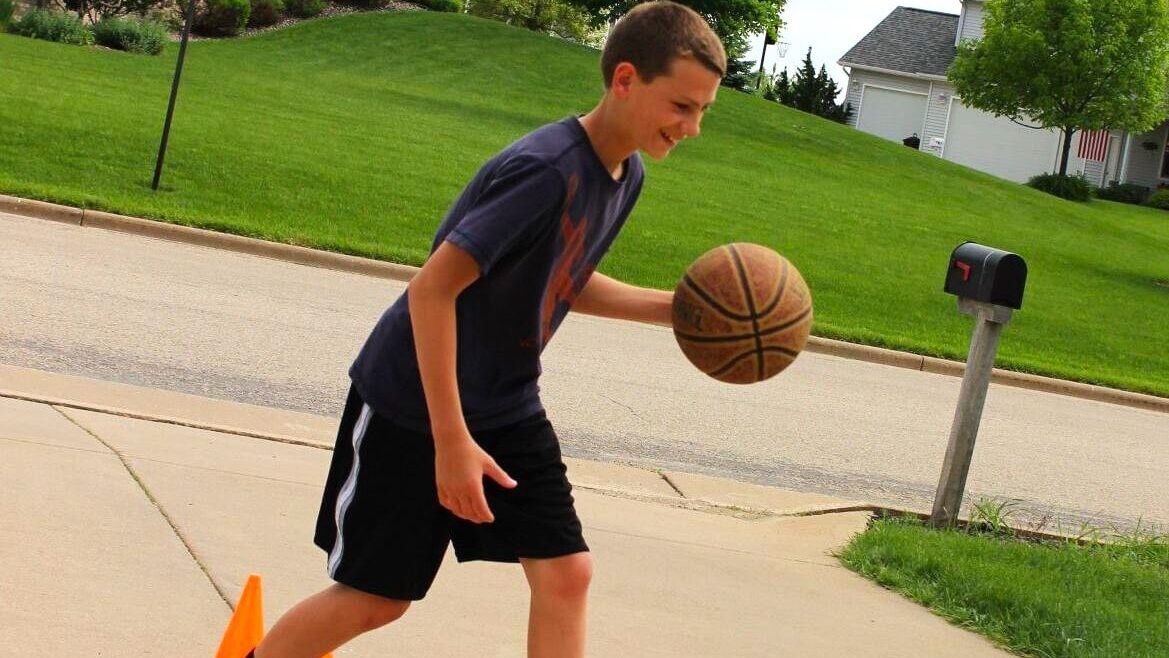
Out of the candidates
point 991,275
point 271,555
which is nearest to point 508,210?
point 271,555

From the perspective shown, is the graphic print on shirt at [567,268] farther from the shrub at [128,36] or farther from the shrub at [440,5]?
the shrub at [440,5]

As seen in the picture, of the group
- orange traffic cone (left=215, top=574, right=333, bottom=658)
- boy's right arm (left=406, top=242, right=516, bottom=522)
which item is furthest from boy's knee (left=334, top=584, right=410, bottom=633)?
orange traffic cone (left=215, top=574, right=333, bottom=658)

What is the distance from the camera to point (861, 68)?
59469mm

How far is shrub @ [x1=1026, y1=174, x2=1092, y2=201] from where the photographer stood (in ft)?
141

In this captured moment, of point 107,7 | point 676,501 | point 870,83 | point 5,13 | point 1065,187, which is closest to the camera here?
point 676,501

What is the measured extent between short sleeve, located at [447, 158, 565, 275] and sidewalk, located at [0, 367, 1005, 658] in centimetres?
173

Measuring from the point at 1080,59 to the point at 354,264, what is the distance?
120 feet

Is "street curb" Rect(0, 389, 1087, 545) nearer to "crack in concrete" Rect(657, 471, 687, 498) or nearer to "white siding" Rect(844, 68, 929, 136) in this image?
"crack in concrete" Rect(657, 471, 687, 498)

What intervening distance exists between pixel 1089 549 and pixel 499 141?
1947 cm

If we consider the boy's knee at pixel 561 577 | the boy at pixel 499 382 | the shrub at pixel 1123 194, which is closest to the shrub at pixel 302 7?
the shrub at pixel 1123 194

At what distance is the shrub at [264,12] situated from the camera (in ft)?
129

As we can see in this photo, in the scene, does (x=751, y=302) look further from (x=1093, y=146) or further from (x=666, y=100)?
(x=1093, y=146)

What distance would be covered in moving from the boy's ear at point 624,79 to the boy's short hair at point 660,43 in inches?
0.4

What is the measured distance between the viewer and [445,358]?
286 centimetres
